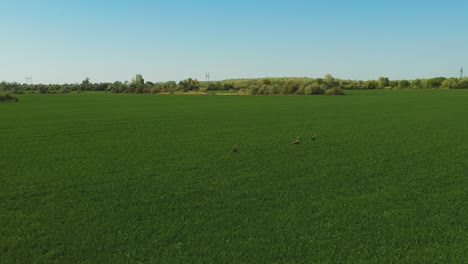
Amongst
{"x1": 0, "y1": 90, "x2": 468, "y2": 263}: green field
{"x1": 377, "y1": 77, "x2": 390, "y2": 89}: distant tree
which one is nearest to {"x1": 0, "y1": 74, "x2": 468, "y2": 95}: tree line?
{"x1": 377, "y1": 77, "x2": 390, "y2": 89}: distant tree

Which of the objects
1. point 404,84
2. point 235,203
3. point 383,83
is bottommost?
point 235,203

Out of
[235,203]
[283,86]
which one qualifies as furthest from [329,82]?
[235,203]

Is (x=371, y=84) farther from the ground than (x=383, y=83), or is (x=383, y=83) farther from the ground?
(x=383, y=83)

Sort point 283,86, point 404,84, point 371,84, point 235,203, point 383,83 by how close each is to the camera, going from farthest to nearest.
Result: point 383,83, point 371,84, point 404,84, point 283,86, point 235,203

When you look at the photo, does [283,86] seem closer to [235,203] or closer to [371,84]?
[371,84]

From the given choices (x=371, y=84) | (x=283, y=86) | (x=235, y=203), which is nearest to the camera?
(x=235, y=203)

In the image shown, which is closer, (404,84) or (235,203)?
(235,203)

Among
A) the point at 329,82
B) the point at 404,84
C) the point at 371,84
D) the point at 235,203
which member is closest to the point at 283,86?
the point at 329,82

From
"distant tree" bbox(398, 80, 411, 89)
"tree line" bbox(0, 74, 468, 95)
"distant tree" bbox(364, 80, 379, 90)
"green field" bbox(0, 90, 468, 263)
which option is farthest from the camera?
"distant tree" bbox(364, 80, 379, 90)

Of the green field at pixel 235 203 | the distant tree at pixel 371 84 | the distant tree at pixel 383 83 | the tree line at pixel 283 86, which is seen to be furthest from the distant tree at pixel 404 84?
the green field at pixel 235 203

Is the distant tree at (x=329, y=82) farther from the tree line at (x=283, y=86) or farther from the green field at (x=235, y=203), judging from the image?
the green field at (x=235, y=203)

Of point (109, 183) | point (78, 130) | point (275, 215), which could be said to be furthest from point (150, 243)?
point (78, 130)

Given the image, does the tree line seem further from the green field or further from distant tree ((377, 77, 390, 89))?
the green field

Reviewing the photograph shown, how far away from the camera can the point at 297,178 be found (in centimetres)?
722
